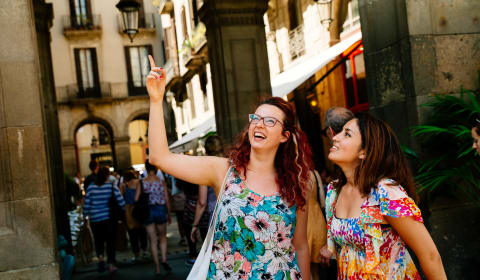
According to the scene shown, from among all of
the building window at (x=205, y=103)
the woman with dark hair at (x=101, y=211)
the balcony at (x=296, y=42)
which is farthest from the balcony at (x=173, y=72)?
the woman with dark hair at (x=101, y=211)

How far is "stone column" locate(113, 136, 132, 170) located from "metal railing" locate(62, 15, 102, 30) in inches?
285

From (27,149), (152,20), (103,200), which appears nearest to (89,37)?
(152,20)

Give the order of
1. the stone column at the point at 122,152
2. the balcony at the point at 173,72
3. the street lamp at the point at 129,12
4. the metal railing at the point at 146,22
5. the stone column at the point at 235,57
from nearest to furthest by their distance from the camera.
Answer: the stone column at the point at 235,57 < the street lamp at the point at 129,12 < the balcony at the point at 173,72 < the stone column at the point at 122,152 < the metal railing at the point at 146,22

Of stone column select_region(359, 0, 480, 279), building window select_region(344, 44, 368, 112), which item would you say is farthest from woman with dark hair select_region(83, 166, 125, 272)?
building window select_region(344, 44, 368, 112)

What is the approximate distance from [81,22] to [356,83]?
24132 millimetres

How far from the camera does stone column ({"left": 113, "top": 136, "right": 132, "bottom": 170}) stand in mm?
31016

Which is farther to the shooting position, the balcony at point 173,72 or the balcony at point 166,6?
the balcony at point 166,6

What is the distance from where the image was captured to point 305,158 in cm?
290

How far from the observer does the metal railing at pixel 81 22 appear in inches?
1292

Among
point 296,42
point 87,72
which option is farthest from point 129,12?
point 87,72

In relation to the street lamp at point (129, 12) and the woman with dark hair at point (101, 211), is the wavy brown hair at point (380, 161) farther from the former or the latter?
the street lamp at point (129, 12)

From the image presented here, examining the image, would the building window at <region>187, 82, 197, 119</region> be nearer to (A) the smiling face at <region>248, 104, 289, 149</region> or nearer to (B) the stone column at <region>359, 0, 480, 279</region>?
(B) the stone column at <region>359, 0, 480, 279</region>

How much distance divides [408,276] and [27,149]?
3.03 metres

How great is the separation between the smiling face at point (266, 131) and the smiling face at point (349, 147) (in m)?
0.31
